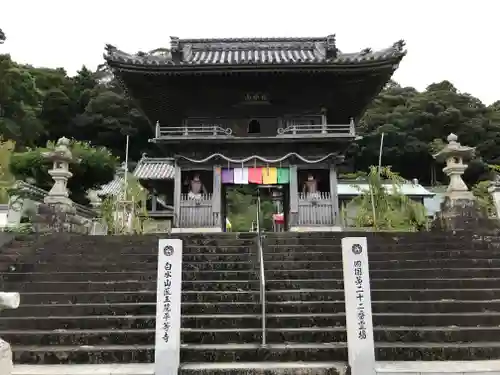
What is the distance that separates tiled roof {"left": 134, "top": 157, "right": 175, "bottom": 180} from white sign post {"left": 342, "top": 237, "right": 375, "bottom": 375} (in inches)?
766

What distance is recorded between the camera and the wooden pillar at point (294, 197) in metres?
13.4

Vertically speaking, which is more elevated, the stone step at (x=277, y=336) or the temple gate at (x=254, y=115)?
the temple gate at (x=254, y=115)

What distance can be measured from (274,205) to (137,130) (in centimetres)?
1978

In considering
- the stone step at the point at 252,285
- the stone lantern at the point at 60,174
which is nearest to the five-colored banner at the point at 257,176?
the stone lantern at the point at 60,174

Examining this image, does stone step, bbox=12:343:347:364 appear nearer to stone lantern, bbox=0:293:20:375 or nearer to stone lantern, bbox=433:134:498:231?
stone lantern, bbox=0:293:20:375

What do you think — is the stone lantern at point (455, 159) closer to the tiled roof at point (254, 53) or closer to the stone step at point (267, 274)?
the stone step at point (267, 274)

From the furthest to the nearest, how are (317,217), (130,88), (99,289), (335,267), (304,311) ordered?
1. (130,88)
2. (317,217)
3. (335,267)
4. (99,289)
5. (304,311)

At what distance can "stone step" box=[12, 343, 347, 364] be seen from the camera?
5730 millimetres

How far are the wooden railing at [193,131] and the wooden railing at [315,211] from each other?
11.5ft

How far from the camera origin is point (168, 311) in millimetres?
5148

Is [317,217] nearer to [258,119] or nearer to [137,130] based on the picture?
[258,119]

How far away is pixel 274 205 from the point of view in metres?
31.0

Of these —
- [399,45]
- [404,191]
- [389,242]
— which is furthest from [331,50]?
[404,191]

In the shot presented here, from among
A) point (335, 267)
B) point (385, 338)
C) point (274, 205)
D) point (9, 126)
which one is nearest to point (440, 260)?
point (335, 267)
